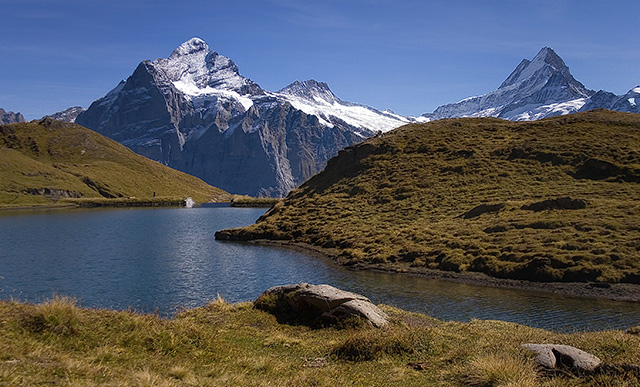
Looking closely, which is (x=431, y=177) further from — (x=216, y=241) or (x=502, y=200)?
(x=216, y=241)

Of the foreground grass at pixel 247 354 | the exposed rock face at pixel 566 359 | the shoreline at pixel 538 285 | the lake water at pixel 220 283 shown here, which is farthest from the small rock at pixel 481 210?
the exposed rock face at pixel 566 359

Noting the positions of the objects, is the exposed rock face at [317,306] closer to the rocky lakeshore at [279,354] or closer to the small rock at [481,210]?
the rocky lakeshore at [279,354]

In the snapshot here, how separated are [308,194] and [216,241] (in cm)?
2285

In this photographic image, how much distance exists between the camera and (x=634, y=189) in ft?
200

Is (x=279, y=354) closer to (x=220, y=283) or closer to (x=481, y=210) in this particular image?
(x=220, y=283)

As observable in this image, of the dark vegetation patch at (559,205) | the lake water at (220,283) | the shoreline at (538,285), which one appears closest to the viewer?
the lake water at (220,283)

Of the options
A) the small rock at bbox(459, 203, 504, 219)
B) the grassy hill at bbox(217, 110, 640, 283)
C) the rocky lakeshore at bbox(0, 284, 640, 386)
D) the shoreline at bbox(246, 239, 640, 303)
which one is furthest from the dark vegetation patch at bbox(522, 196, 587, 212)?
the rocky lakeshore at bbox(0, 284, 640, 386)

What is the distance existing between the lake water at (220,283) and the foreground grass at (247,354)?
3756mm

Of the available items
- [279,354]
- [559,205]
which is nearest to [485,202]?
[559,205]

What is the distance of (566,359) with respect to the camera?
45.7 feet

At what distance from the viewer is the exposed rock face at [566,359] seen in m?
13.3

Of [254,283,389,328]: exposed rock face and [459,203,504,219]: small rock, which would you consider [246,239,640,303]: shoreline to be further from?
[254,283,389,328]: exposed rock face

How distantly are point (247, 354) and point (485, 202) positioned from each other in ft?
187

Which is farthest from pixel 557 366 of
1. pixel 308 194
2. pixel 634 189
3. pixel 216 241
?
pixel 308 194
